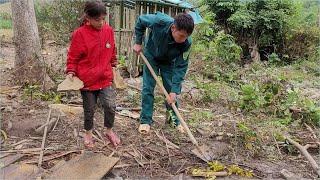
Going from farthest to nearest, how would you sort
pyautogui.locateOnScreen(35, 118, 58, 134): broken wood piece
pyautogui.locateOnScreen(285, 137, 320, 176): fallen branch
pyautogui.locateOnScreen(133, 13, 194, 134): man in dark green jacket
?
1. pyautogui.locateOnScreen(133, 13, 194, 134): man in dark green jacket
2. pyautogui.locateOnScreen(35, 118, 58, 134): broken wood piece
3. pyautogui.locateOnScreen(285, 137, 320, 176): fallen branch

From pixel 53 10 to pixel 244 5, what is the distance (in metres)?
5.78

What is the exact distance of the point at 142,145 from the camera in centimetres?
450

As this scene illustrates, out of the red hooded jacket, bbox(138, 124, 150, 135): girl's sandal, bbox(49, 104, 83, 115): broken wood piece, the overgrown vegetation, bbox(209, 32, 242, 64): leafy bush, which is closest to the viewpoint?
the red hooded jacket

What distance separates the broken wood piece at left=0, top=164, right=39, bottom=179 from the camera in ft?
11.8

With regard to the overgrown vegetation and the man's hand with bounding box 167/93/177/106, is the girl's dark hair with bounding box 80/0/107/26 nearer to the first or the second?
the man's hand with bounding box 167/93/177/106

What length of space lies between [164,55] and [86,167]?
69.0 inches

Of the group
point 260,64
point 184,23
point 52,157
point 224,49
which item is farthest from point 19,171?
point 260,64

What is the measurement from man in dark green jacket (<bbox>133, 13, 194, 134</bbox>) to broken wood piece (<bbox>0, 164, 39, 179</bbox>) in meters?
1.52

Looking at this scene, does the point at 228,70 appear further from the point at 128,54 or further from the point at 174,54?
the point at 174,54

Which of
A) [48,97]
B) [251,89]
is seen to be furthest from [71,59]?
[251,89]

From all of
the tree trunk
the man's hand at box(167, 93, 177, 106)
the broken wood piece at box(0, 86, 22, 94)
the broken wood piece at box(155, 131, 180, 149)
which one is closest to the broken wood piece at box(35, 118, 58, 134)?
the broken wood piece at box(155, 131, 180, 149)

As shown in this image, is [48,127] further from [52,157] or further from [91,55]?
[91,55]

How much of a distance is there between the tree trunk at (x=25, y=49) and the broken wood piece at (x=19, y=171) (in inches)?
116

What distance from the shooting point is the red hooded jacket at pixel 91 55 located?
4016mm
